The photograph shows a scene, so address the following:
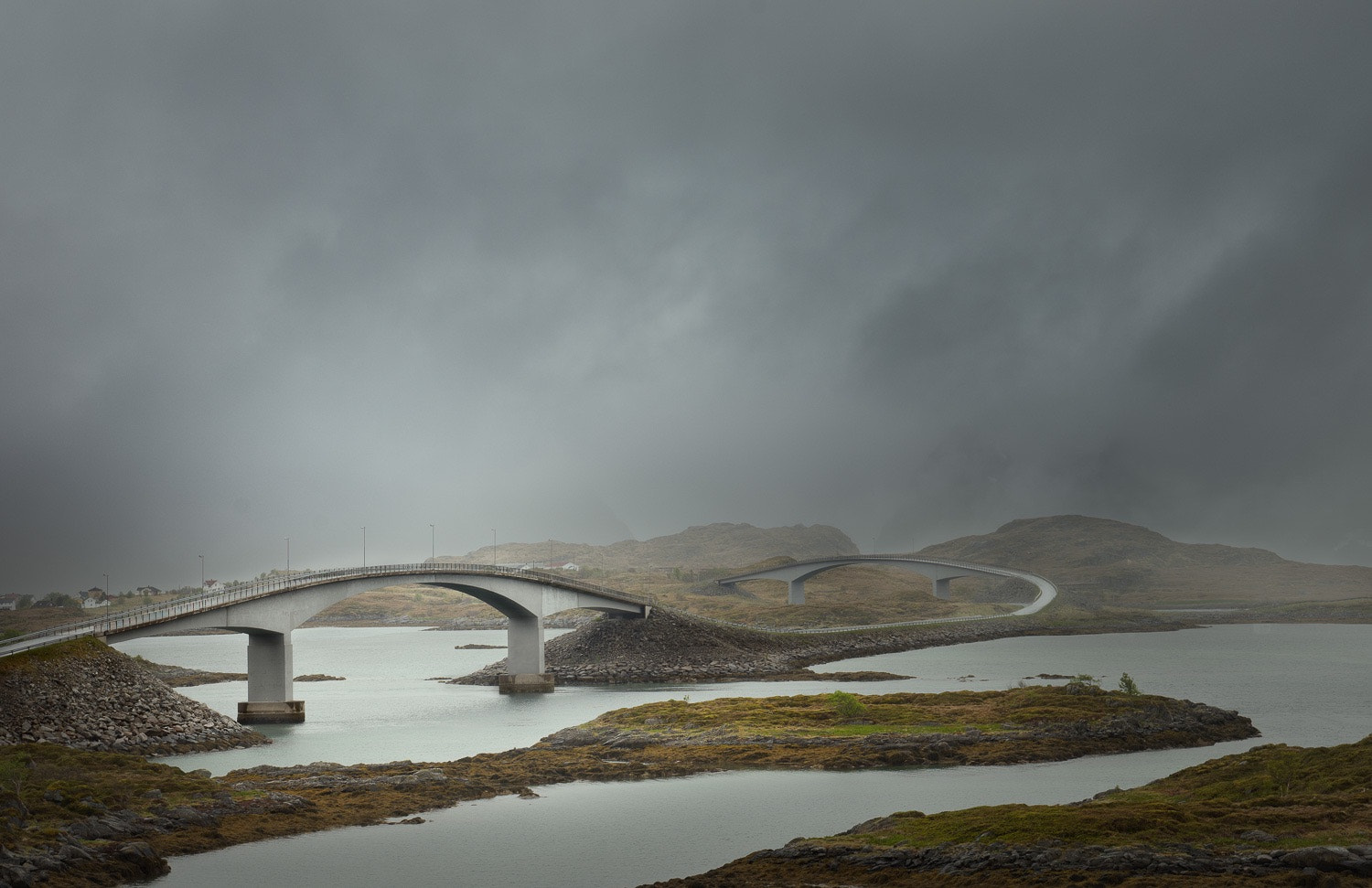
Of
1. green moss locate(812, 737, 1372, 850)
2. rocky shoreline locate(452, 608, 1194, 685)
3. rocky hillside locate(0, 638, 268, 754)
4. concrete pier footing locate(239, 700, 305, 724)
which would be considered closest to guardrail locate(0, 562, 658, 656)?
rocky hillside locate(0, 638, 268, 754)

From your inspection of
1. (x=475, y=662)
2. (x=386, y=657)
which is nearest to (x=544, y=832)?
(x=475, y=662)

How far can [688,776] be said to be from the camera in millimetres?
39031

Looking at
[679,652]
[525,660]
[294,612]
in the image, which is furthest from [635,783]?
[679,652]

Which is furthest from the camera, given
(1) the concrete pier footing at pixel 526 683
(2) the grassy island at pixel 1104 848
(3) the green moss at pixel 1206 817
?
(1) the concrete pier footing at pixel 526 683

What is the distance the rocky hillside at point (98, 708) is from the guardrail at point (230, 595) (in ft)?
6.14

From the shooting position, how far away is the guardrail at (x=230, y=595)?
50.6m

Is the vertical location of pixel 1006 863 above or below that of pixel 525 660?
below

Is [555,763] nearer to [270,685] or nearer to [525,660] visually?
[270,685]

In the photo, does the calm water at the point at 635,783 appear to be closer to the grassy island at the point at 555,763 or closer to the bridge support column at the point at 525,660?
the grassy island at the point at 555,763

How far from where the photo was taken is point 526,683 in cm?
8156

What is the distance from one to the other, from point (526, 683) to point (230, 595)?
89.6ft

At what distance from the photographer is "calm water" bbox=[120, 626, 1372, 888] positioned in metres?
26.1

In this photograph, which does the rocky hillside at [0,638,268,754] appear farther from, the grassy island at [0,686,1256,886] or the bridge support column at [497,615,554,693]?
the bridge support column at [497,615,554,693]

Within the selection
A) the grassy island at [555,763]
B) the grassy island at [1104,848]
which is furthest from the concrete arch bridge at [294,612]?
the grassy island at [1104,848]
